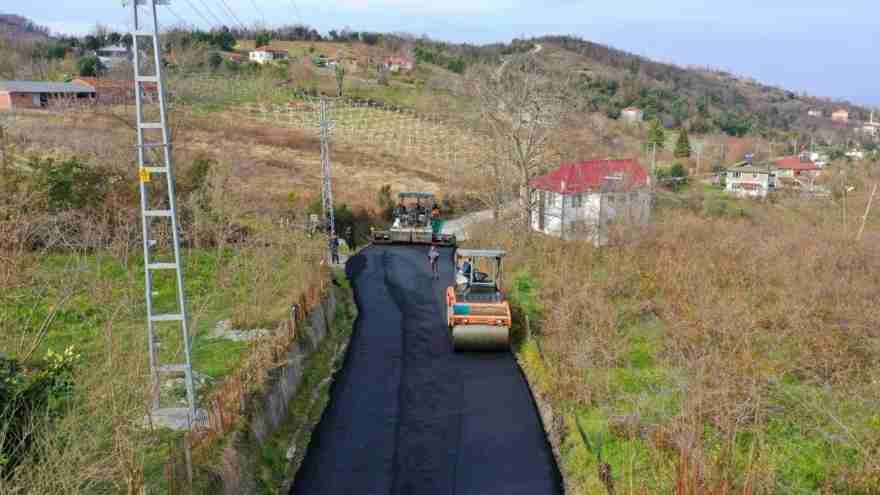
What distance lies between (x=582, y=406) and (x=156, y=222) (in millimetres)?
18523

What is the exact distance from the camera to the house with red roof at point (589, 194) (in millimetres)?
33781

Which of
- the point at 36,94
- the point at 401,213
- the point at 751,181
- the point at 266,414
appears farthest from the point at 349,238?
the point at 36,94

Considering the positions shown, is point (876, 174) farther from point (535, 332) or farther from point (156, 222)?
point (156, 222)

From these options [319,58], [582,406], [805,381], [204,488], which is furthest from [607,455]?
[319,58]

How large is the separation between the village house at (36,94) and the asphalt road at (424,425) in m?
48.8

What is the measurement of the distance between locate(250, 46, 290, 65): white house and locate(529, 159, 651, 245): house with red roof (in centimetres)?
5946

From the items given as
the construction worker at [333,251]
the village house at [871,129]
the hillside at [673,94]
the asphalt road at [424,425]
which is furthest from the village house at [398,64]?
the village house at [871,129]

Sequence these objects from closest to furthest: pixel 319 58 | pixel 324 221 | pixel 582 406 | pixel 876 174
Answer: pixel 582 406 → pixel 324 221 → pixel 876 174 → pixel 319 58

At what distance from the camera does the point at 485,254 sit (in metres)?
18.7

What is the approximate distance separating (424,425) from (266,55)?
85312 mm

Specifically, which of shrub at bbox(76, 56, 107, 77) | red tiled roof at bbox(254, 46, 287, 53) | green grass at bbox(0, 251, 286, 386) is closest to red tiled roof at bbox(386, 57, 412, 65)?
red tiled roof at bbox(254, 46, 287, 53)

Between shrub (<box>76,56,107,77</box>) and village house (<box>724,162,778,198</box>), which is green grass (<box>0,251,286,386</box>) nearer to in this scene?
village house (<box>724,162,778,198</box>)

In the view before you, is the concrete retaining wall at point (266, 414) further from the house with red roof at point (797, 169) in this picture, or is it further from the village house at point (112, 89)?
the house with red roof at point (797, 169)

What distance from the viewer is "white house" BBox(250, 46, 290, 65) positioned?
287 ft
